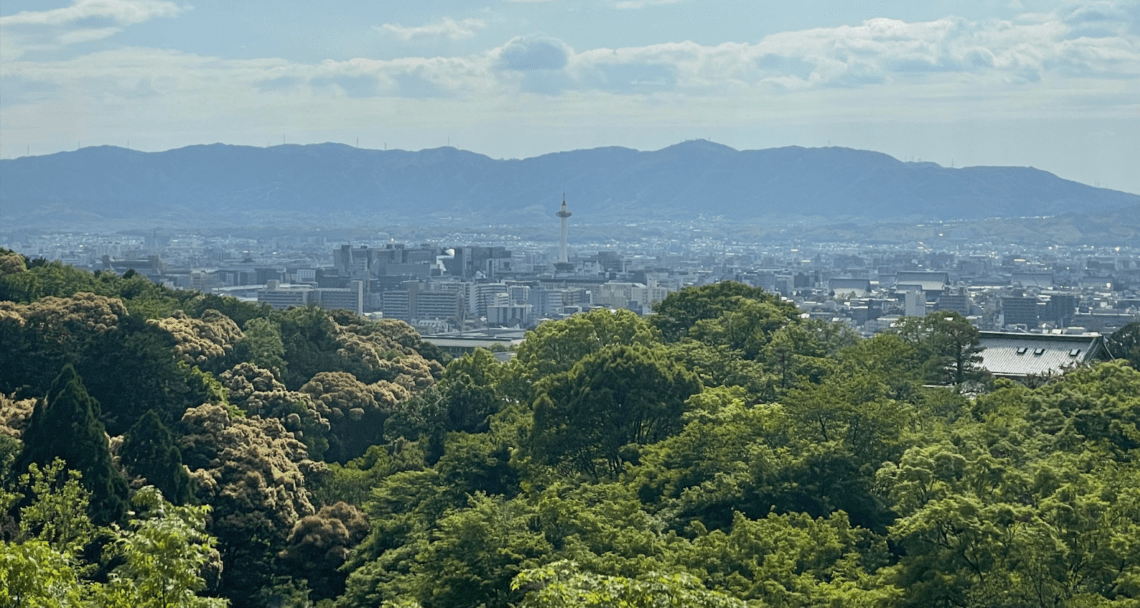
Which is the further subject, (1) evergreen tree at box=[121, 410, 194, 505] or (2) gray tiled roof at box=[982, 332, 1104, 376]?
(2) gray tiled roof at box=[982, 332, 1104, 376]

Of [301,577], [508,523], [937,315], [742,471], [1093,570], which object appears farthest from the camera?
[937,315]

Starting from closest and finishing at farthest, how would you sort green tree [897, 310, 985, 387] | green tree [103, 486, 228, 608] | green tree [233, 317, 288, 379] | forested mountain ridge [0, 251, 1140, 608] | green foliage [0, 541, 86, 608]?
1. green foliage [0, 541, 86, 608]
2. green tree [103, 486, 228, 608]
3. forested mountain ridge [0, 251, 1140, 608]
4. green tree [897, 310, 985, 387]
5. green tree [233, 317, 288, 379]

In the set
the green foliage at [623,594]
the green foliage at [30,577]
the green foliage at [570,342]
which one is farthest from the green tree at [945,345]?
the green foliage at [30,577]

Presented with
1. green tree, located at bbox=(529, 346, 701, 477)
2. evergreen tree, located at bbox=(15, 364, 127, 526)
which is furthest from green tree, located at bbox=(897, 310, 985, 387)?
evergreen tree, located at bbox=(15, 364, 127, 526)

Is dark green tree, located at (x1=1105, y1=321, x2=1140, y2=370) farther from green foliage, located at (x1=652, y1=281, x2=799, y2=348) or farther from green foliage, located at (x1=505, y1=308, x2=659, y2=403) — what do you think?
green foliage, located at (x1=505, y1=308, x2=659, y2=403)

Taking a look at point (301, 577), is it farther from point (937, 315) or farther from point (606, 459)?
point (937, 315)

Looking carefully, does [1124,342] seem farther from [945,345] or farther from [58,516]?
[58,516]

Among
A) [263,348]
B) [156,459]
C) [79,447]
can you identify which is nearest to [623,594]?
[79,447]

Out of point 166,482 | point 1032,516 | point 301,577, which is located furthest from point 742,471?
point 166,482
